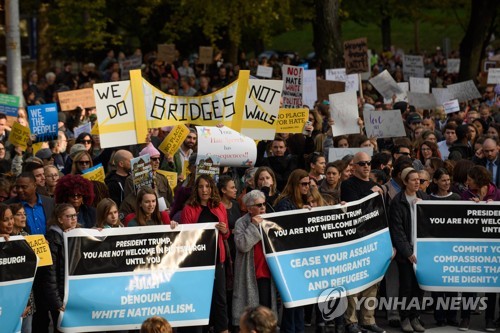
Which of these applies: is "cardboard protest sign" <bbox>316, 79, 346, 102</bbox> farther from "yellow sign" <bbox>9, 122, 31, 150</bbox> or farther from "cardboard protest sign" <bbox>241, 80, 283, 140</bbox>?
"yellow sign" <bbox>9, 122, 31, 150</bbox>

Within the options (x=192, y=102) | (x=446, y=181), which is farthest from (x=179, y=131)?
(x=446, y=181)

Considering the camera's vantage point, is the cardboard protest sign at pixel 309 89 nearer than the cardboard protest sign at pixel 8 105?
No

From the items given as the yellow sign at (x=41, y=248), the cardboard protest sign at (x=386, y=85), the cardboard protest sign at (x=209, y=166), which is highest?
the cardboard protest sign at (x=209, y=166)

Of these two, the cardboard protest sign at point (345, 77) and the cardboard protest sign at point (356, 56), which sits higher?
the cardboard protest sign at point (356, 56)

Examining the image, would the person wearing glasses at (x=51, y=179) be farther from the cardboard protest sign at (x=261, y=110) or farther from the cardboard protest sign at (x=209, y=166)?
the cardboard protest sign at (x=261, y=110)

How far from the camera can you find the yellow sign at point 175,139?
13703mm

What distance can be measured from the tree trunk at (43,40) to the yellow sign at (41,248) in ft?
95.8

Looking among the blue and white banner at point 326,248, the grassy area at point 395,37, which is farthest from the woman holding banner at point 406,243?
the grassy area at point 395,37

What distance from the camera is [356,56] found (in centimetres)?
2202

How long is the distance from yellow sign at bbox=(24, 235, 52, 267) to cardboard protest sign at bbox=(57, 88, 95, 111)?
8.54 meters

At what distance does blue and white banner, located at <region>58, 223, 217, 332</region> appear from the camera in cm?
1009

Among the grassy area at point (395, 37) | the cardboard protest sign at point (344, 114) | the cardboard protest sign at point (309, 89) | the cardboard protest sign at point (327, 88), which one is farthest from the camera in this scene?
the grassy area at point (395, 37)

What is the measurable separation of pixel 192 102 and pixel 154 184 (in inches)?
77.8

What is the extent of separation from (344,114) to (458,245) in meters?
5.28
